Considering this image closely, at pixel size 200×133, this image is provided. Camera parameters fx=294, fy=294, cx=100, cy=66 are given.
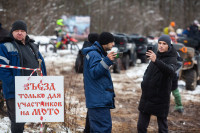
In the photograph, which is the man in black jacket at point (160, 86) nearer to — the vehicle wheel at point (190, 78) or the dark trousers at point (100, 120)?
the dark trousers at point (100, 120)

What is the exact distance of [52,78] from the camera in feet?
11.3

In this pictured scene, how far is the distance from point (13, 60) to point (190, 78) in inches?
247

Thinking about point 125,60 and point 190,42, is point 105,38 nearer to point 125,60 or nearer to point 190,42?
point 190,42

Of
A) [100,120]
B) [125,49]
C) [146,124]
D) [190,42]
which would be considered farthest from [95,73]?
[125,49]

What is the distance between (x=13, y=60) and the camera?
3564 mm

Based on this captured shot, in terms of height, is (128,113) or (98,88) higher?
(98,88)

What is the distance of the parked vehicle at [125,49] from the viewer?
12.0m

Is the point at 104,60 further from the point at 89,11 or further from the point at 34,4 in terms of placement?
the point at 89,11

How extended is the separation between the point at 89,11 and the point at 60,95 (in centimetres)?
2658

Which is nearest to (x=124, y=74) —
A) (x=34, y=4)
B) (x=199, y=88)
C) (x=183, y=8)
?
(x=199, y=88)

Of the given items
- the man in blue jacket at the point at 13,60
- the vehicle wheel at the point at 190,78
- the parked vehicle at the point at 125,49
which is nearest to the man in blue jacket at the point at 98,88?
the man in blue jacket at the point at 13,60

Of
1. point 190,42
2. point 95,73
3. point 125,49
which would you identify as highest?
point 190,42

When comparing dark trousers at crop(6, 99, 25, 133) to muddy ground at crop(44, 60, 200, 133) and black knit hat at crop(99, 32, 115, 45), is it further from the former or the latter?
black knit hat at crop(99, 32, 115, 45)

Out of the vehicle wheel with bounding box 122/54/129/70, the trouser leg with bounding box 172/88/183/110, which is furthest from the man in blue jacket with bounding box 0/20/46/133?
the vehicle wheel with bounding box 122/54/129/70
